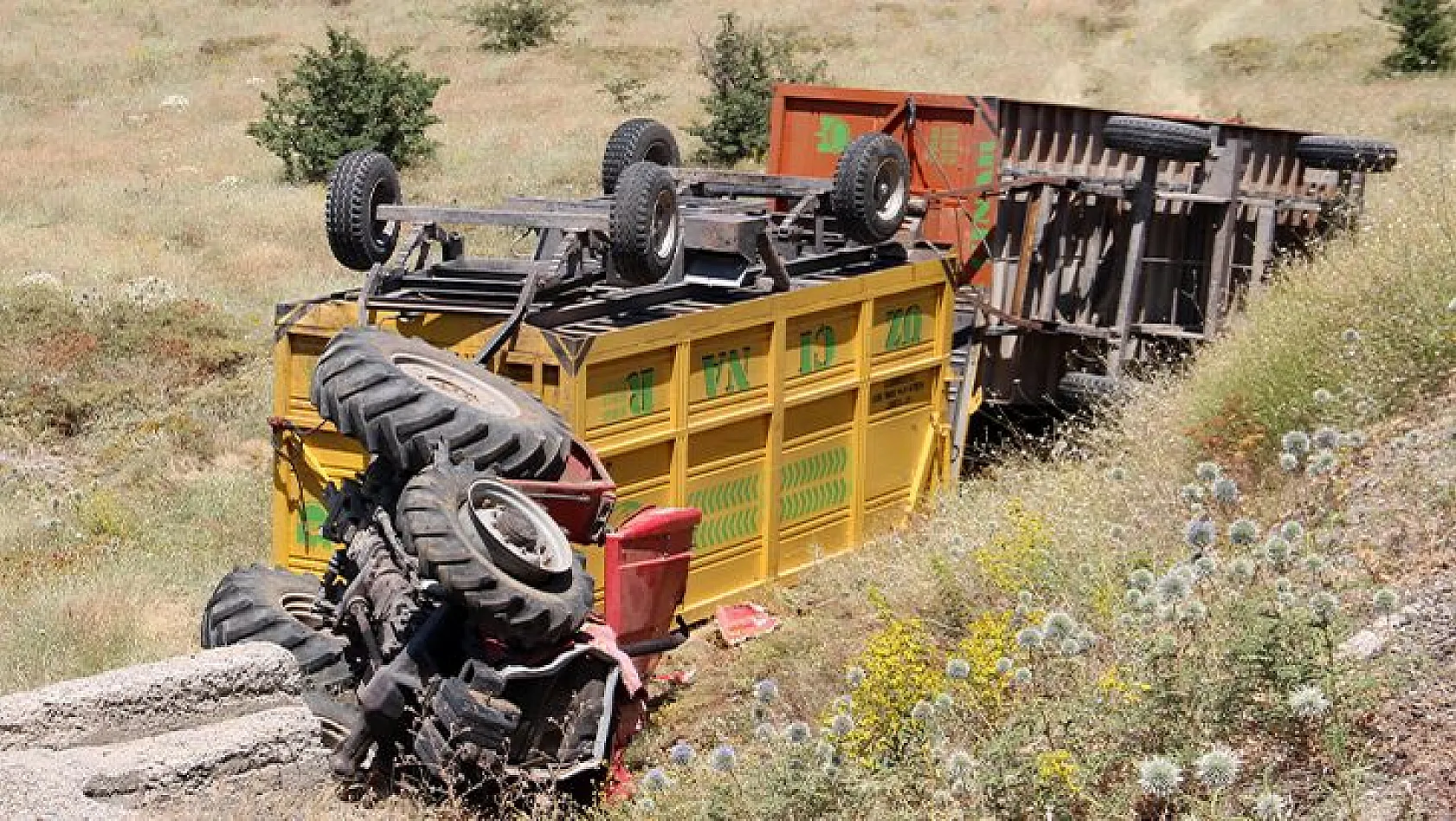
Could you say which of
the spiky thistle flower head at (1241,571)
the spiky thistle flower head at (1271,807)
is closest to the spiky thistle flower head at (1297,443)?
the spiky thistle flower head at (1241,571)

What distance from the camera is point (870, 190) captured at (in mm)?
10023

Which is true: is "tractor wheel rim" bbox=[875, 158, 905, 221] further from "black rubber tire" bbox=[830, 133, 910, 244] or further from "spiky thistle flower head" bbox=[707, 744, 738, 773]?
"spiky thistle flower head" bbox=[707, 744, 738, 773]

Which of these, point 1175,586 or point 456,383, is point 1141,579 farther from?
point 456,383

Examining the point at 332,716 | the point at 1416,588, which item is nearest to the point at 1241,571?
the point at 1416,588

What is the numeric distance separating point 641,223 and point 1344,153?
20.5ft

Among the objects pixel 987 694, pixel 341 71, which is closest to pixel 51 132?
pixel 341 71

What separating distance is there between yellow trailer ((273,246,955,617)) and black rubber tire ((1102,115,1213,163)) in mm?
1838

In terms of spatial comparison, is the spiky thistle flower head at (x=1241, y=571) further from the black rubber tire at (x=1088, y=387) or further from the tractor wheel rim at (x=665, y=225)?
the black rubber tire at (x=1088, y=387)

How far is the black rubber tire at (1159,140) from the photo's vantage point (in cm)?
1131

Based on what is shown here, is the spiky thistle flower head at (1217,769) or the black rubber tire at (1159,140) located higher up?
the black rubber tire at (1159,140)

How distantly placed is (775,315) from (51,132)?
22.5 m

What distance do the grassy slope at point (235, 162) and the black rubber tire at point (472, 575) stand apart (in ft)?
4.60

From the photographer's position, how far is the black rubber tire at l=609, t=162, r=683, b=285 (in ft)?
26.8

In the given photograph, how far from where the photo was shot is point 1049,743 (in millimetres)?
4738
